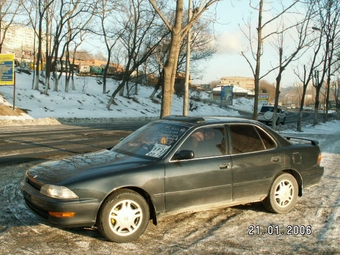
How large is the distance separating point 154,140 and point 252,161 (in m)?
1.44

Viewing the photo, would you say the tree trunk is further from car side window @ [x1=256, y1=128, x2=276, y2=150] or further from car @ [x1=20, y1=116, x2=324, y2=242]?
car side window @ [x1=256, y1=128, x2=276, y2=150]

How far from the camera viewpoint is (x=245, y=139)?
545cm

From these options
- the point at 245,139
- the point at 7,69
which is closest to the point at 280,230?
the point at 245,139

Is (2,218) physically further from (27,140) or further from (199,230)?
(27,140)

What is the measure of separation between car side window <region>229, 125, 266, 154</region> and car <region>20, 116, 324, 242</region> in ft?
0.05

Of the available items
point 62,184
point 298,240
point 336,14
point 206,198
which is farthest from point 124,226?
point 336,14

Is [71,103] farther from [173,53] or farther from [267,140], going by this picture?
[267,140]

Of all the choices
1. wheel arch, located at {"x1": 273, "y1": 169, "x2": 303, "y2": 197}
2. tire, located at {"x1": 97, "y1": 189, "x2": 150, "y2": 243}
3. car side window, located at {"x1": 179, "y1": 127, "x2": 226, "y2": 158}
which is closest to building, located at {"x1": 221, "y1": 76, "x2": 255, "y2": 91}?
wheel arch, located at {"x1": 273, "y1": 169, "x2": 303, "y2": 197}

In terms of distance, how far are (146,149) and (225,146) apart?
3.67 feet

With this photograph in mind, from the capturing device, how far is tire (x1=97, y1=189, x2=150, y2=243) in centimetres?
416

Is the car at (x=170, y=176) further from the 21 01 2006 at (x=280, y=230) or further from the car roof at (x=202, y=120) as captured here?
the 21 01 2006 at (x=280, y=230)

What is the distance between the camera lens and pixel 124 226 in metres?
4.26

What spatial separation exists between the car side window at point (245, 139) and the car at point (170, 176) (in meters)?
0.02

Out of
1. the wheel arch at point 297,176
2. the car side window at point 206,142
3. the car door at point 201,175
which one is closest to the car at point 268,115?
the wheel arch at point 297,176
